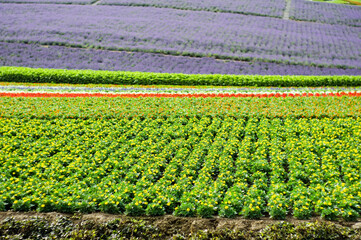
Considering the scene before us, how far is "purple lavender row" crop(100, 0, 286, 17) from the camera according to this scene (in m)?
38.0

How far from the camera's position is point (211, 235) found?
699cm

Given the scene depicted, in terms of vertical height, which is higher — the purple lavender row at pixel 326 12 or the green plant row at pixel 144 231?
the purple lavender row at pixel 326 12

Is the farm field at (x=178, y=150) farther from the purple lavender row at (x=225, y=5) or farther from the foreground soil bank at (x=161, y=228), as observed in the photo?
the purple lavender row at (x=225, y=5)

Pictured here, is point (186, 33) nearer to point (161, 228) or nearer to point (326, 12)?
point (326, 12)

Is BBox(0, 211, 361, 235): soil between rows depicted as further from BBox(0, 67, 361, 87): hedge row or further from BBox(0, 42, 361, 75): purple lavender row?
BBox(0, 42, 361, 75): purple lavender row

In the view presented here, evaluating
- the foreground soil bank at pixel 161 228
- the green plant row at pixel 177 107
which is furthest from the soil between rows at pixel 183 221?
the green plant row at pixel 177 107

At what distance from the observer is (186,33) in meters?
30.3

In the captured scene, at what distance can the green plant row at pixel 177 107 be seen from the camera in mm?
13195

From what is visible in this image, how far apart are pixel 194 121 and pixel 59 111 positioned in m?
5.99

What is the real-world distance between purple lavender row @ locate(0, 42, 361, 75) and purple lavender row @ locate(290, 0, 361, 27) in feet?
48.6

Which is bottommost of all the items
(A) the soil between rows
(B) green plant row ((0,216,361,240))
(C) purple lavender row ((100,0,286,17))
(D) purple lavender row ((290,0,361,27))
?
(A) the soil between rows

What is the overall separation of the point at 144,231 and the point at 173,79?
14.7 metres

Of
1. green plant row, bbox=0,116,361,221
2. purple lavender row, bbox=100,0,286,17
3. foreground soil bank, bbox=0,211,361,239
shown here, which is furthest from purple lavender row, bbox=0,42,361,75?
foreground soil bank, bbox=0,211,361,239

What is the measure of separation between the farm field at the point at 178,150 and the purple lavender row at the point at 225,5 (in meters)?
14.6
